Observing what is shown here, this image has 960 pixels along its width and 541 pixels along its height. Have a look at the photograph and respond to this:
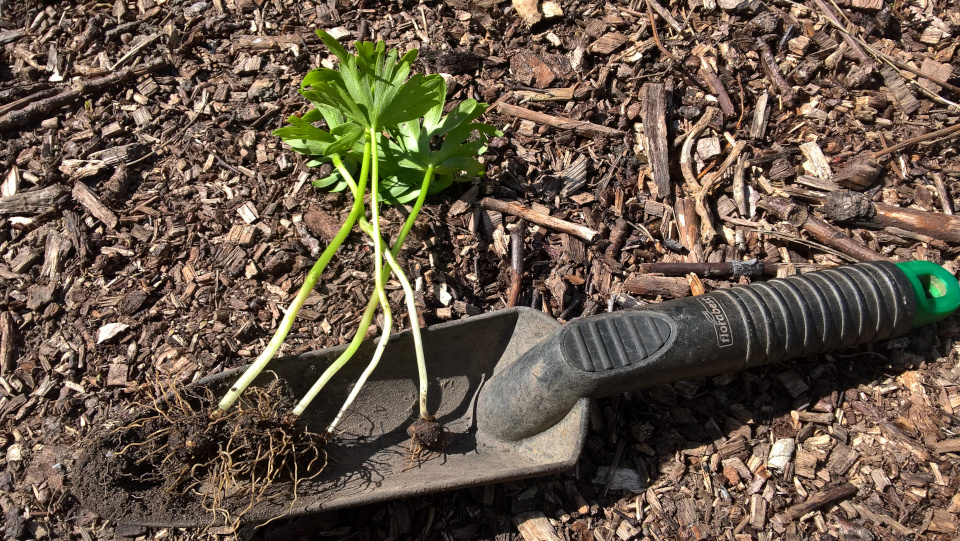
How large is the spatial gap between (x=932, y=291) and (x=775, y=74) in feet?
3.73

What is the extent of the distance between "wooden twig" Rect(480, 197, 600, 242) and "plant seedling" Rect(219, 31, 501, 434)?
0.59ft

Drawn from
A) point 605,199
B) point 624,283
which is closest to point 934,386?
point 624,283

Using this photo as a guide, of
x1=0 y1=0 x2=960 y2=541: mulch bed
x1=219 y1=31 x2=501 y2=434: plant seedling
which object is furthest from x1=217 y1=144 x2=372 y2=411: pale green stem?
x1=0 y1=0 x2=960 y2=541: mulch bed

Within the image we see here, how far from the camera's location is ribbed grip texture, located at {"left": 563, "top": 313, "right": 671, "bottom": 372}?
2.01 meters

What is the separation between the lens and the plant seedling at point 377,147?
2.11 meters

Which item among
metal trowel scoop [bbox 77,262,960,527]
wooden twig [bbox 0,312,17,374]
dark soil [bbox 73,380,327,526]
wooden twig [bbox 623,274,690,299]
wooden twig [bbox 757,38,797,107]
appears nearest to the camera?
dark soil [bbox 73,380,327,526]

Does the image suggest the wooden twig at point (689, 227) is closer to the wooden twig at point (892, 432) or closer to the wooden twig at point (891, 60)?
the wooden twig at point (892, 432)

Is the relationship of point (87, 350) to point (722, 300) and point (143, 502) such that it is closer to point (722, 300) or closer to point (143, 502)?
point (143, 502)

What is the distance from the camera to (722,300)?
2.15 m

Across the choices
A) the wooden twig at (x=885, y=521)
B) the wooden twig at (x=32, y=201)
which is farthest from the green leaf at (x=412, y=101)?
the wooden twig at (x=885, y=521)

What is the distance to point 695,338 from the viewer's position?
2.06 metres

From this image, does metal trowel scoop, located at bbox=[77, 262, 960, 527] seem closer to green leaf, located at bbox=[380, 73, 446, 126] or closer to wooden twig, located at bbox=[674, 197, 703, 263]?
wooden twig, located at bbox=[674, 197, 703, 263]

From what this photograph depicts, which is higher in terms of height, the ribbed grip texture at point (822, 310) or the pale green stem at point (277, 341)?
the pale green stem at point (277, 341)

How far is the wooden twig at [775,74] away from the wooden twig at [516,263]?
4.36ft
